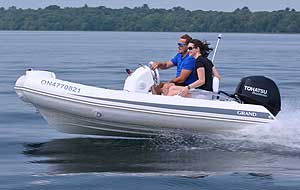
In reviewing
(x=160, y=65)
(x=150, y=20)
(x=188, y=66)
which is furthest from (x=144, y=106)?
(x=150, y=20)

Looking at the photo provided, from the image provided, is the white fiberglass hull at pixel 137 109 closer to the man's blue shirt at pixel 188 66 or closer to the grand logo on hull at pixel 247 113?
the grand logo on hull at pixel 247 113

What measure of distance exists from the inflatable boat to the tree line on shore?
92.7 m

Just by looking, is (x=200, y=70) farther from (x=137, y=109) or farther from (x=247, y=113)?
(x=137, y=109)

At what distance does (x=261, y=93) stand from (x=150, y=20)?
11036 centimetres

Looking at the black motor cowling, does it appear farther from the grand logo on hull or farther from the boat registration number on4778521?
the boat registration number on4778521

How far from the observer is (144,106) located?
11102 millimetres

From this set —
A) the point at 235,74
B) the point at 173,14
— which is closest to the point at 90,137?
the point at 235,74

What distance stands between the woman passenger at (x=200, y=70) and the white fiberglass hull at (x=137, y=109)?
216 millimetres

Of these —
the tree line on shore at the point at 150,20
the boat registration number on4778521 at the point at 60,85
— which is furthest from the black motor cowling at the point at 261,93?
the tree line on shore at the point at 150,20

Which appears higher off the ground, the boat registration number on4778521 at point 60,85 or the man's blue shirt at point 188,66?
the man's blue shirt at point 188,66

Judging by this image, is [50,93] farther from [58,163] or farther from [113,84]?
[113,84]

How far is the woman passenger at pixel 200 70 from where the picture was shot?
11219 millimetres

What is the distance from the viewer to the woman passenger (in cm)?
1122

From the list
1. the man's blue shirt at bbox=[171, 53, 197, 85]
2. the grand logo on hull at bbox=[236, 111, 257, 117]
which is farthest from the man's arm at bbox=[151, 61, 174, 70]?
the grand logo on hull at bbox=[236, 111, 257, 117]
